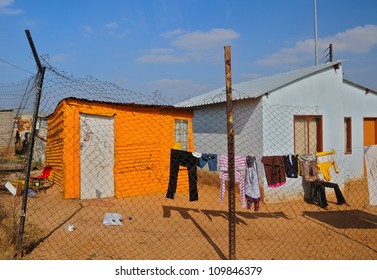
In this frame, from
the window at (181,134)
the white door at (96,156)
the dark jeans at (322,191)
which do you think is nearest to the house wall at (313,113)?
the dark jeans at (322,191)

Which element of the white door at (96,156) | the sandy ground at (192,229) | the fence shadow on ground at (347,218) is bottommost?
the fence shadow on ground at (347,218)

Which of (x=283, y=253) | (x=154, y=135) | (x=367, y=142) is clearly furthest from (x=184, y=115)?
(x=367, y=142)

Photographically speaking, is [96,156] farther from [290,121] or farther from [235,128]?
[290,121]

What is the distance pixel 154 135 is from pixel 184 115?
141cm

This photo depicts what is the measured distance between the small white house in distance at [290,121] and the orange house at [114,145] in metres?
1.73

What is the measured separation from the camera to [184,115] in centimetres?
1140

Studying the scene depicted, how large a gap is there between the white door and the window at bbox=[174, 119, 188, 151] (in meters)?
2.38

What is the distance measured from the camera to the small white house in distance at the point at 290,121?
9.91m

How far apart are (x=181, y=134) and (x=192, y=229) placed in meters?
5.06

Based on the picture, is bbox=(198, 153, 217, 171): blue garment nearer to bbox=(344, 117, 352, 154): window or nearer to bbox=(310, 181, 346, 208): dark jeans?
bbox=(310, 181, 346, 208): dark jeans

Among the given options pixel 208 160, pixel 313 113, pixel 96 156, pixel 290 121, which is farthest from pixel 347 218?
pixel 96 156

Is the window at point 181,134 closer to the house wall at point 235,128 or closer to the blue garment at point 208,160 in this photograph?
the house wall at point 235,128

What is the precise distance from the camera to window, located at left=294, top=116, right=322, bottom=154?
34.5 ft
